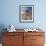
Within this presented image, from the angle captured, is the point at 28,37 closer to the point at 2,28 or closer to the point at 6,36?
the point at 6,36

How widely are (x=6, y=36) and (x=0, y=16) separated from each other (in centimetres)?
82

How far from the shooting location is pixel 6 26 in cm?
420

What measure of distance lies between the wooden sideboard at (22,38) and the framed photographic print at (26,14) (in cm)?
65

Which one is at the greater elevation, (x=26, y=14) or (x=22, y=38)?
(x=26, y=14)

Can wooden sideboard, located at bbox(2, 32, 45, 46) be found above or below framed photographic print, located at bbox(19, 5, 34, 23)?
below

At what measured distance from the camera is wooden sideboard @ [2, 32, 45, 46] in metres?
3.70

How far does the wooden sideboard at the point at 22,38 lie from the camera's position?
12.1ft

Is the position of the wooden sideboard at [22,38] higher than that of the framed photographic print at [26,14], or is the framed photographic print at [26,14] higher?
the framed photographic print at [26,14]

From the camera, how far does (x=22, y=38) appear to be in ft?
12.2

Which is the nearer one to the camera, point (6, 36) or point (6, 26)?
point (6, 36)

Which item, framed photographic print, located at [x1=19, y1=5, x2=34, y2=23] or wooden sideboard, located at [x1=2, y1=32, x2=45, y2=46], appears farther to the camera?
framed photographic print, located at [x1=19, y1=5, x2=34, y2=23]

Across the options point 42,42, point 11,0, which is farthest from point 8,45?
point 11,0

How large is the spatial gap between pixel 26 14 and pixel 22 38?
2.97ft

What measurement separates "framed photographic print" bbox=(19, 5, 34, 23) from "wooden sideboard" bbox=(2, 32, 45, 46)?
0.65 metres
